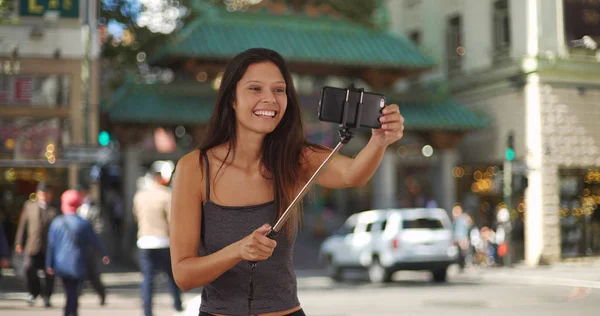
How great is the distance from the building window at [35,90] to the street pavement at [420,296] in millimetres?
4578

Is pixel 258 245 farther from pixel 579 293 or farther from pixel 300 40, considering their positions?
pixel 300 40

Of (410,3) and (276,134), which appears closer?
(276,134)

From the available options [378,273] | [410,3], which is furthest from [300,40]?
[378,273]

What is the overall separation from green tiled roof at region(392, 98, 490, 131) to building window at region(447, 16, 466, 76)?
1877 millimetres

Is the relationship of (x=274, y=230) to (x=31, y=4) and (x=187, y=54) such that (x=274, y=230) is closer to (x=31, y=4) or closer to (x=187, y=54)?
(x=31, y=4)

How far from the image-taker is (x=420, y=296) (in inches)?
678

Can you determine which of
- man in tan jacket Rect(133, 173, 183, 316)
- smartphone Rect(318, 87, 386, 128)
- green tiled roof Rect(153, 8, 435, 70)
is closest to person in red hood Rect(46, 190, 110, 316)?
man in tan jacket Rect(133, 173, 183, 316)

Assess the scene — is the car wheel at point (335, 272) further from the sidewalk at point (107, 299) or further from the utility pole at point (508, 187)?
the utility pole at point (508, 187)

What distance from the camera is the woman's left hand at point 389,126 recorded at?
2.80m

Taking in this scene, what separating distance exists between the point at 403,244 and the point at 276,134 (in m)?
18.6

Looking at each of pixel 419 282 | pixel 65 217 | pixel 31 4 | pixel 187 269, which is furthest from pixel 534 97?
pixel 187 269

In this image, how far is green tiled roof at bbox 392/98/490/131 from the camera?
31.5 meters

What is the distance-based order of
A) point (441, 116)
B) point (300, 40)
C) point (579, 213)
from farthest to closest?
point (441, 116) → point (300, 40) → point (579, 213)

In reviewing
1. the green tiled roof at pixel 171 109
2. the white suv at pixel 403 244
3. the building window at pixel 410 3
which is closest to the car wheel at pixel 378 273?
the white suv at pixel 403 244
